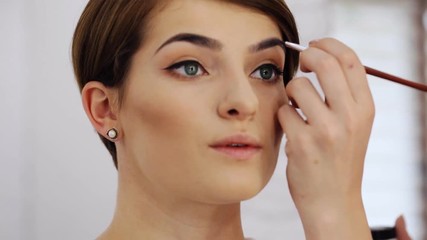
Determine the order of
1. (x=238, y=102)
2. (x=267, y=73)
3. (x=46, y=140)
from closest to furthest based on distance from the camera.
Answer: (x=238, y=102) → (x=267, y=73) → (x=46, y=140)

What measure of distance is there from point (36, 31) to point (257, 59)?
37 centimetres

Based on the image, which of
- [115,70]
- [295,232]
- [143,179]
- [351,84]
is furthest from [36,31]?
[295,232]

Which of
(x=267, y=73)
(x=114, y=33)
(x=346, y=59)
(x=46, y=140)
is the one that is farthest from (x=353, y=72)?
(x=46, y=140)

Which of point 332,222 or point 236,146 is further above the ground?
point 236,146

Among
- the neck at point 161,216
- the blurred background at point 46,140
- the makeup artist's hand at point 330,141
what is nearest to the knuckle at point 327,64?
the makeup artist's hand at point 330,141

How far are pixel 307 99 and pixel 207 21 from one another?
0.16 metres

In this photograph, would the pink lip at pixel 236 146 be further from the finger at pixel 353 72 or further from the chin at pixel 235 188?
the finger at pixel 353 72

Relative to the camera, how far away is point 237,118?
2.55 ft

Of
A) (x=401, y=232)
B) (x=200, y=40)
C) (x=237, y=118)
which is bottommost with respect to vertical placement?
(x=401, y=232)

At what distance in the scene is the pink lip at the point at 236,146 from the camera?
2.55 feet

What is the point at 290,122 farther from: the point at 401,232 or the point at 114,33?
the point at 401,232

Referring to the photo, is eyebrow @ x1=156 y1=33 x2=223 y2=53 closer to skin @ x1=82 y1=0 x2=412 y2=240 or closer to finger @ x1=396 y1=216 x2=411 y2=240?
skin @ x1=82 y1=0 x2=412 y2=240

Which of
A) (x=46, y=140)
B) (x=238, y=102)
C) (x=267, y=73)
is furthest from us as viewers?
(x=46, y=140)

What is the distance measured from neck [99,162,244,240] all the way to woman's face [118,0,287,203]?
22 millimetres
